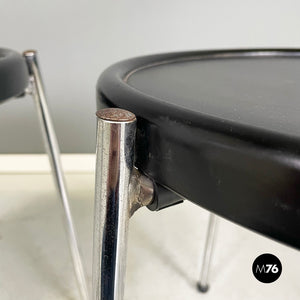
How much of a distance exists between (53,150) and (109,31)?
0.48m

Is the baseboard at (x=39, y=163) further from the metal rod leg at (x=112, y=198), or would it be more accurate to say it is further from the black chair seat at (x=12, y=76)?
the metal rod leg at (x=112, y=198)

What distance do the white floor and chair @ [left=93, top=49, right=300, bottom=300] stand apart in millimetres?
441

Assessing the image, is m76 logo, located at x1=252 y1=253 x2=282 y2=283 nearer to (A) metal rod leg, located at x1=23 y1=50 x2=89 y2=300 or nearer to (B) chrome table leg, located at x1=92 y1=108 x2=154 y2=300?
(B) chrome table leg, located at x1=92 y1=108 x2=154 y2=300

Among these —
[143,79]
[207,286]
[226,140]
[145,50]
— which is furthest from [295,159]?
[145,50]

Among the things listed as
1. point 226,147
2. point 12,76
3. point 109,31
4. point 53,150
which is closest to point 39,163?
point 109,31

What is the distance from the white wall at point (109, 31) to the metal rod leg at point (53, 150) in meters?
0.44

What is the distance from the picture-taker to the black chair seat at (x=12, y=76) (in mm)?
407

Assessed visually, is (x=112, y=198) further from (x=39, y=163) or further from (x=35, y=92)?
(x=39, y=163)

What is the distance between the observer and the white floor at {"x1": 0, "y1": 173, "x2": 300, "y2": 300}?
64cm

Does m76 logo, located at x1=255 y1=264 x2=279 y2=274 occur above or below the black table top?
below

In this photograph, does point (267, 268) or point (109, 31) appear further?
point (109, 31)

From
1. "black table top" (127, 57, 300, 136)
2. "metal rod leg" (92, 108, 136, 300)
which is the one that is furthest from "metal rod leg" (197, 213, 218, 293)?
"metal rod leg" (92, 108, 136, 300)

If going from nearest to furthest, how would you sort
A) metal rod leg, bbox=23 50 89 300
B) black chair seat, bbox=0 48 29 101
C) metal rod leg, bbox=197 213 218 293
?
black chair seat, bbox=0 48 29 101 < metal rod leg, bbox=23 50 89 300 < metal rod leg, bbox=197 213 218 293

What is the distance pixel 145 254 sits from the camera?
0.72 m
